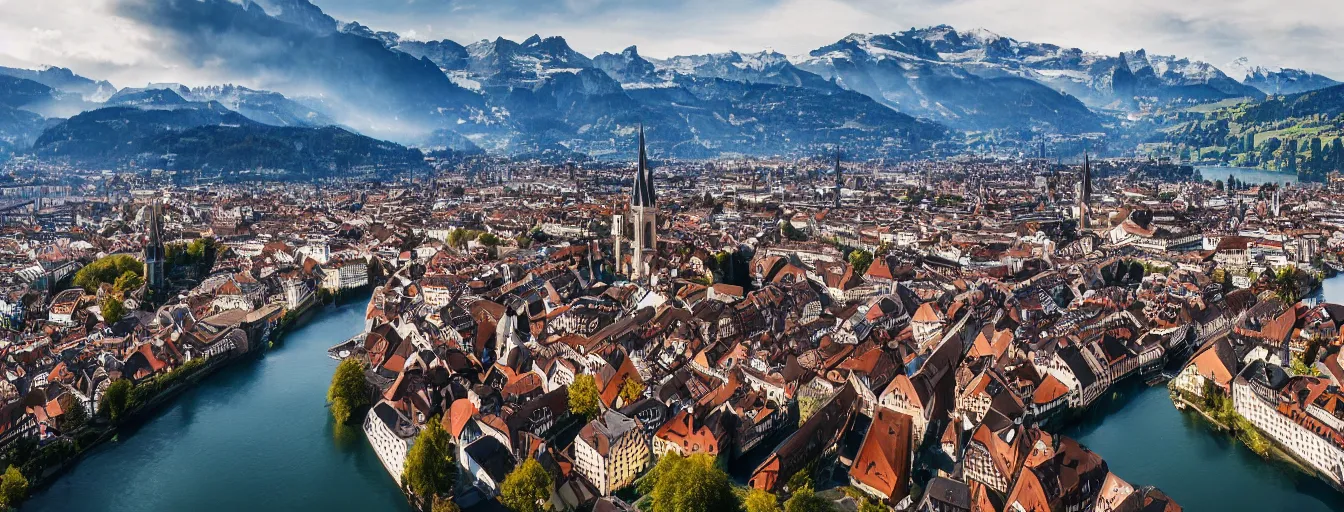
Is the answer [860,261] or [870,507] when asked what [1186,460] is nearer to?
[870,507]

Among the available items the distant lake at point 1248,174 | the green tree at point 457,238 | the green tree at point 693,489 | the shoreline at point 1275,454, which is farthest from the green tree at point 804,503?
the distant lake at point 1248,174

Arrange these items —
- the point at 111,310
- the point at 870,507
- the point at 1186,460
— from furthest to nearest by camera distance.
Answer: the point at 111,310 < the point at 1186,460 < the point at 870,507

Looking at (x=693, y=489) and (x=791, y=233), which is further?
(x=791, y=233)

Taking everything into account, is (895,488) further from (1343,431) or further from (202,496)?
(202,496)

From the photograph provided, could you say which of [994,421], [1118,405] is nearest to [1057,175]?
[1118,405]

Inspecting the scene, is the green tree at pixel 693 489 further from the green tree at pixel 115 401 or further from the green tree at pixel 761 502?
the green tree at pixel 115 401

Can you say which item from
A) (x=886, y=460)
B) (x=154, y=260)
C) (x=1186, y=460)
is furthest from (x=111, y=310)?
(x=1186, y=460)
